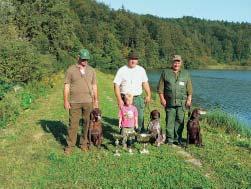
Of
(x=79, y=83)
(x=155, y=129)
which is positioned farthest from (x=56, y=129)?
(x=155, y=129)

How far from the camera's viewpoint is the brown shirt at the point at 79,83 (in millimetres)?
9438

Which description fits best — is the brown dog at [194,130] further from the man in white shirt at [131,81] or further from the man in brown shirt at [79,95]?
the man in brown shirt at [79,95]

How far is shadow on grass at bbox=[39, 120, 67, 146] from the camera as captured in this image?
11.1 metres

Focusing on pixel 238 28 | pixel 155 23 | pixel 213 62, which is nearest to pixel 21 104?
pixel 155 23

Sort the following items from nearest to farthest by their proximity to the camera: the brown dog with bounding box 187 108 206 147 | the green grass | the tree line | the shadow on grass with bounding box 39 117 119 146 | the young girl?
1. the green grass
2. the young girl
3. the brown dog with bounding box 187 108 206 147
4. the shadow on grass with bounding box 39 117 119 146
5. the tree line

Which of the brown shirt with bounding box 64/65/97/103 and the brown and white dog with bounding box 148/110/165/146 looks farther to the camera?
the brown and white dog with bounding box 148/110/165/146

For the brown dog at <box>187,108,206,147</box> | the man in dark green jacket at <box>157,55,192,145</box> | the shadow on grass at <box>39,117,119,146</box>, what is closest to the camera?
the man in dark green jacket at <box>157,55,192,145</box>

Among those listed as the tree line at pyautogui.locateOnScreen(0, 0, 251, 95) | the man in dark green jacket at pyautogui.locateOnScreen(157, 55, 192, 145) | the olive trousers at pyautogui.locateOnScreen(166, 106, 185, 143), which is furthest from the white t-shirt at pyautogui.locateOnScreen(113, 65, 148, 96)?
the tree line at pyautogui.locateOnScreen(0, 0, 251, 95)

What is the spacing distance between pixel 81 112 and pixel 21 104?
7.30 metres

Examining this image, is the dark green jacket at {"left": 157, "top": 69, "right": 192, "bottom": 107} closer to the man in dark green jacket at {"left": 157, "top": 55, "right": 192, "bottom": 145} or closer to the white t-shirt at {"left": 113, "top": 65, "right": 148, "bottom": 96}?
the man in dark green jacket at {"left": 157, "top": 55, "right": 192, "bottom": 145}

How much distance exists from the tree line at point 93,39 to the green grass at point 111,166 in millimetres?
10379

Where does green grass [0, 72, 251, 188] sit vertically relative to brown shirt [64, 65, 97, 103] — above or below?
below

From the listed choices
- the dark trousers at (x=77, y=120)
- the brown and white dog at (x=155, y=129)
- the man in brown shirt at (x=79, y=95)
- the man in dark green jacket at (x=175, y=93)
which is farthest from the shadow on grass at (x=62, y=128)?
the man in dark green jacket at (x=175, y=93)

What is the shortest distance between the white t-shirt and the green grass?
137 cm
